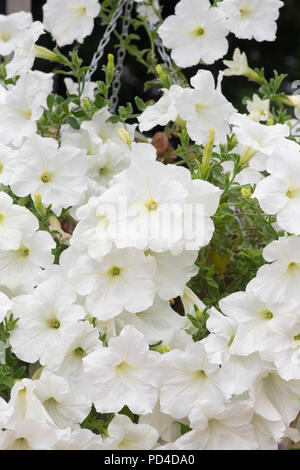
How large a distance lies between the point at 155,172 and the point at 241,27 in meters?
0.44

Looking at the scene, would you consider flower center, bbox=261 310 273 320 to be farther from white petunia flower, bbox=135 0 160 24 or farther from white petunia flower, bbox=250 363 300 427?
white petunia flower, bbox=135 0 160 24

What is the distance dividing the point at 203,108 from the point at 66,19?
0.39 metres

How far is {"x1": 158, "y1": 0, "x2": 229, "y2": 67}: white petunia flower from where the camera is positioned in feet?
3.90

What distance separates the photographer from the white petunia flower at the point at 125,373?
87cm

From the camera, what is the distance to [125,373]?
0.89 m

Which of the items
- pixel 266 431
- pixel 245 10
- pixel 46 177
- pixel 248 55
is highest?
pixel 245 10

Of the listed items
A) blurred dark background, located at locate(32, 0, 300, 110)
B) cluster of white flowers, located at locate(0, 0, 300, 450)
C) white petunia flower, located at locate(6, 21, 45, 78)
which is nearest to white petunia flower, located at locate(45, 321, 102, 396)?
cluster of white flowers, located at locate(0, 0, 300, 450)

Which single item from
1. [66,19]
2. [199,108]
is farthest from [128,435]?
[66,19]

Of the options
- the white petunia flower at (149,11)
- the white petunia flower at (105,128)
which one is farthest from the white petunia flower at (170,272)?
the white petunia flower at (149,11)

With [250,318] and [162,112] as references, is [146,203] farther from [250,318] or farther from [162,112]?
[162,112]

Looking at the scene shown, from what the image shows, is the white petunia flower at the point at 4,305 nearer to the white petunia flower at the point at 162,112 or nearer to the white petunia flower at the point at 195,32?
the white petunia flower at the point at 162,112

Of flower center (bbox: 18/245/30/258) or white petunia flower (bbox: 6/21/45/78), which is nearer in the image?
flower center (bbox: 18/245/30/258)

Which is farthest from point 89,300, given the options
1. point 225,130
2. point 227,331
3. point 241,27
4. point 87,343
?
point 241,27

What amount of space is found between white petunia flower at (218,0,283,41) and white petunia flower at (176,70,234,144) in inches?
6.8
